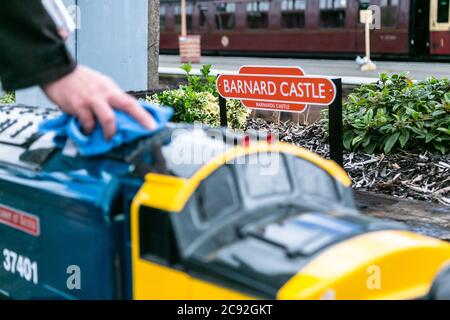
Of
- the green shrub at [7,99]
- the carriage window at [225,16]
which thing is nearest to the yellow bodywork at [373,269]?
the green shrub at [7,99]

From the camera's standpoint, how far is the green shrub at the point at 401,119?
21.0ft

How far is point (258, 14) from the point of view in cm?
2647

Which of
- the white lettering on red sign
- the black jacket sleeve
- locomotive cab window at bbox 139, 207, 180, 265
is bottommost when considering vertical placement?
the white lettering on red sign

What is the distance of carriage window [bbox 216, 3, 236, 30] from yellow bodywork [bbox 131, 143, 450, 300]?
25.5m

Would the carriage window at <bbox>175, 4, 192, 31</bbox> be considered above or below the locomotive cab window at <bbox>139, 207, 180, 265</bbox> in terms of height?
above

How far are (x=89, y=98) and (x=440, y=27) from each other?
20968 mm

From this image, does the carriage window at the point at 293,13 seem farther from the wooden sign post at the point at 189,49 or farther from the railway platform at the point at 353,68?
the wooden sign post at the point at 189,49

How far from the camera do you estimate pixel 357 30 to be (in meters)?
23.3

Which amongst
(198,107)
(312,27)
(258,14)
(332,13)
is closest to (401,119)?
(198,107)

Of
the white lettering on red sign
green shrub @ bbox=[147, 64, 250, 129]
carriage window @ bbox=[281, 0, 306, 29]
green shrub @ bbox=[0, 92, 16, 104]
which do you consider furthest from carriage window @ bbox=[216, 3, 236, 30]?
the white lettering on red sign

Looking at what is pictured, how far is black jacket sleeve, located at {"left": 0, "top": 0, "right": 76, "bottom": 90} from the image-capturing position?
2461mm

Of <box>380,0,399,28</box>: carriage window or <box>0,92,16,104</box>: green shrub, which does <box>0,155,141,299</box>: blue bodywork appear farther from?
<box>380,0,399,28</box>: carriage window

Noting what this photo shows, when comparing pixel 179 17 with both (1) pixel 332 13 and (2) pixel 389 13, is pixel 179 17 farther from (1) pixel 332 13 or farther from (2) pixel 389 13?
(2) pixel 389 13

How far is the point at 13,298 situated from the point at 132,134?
100 cm
